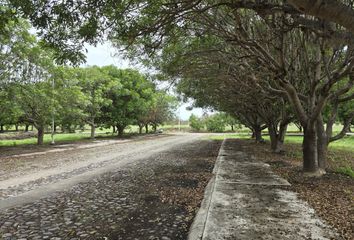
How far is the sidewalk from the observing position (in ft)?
15.8

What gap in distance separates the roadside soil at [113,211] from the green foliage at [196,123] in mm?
62135

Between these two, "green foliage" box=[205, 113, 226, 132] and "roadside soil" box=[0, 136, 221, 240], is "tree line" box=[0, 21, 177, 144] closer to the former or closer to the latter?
"roadside soil" box=[0, 136, 221, 240]

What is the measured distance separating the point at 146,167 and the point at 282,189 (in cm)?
643

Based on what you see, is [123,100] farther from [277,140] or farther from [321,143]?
[321,143]

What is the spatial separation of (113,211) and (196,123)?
66.2m

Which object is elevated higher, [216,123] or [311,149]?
[216,123]

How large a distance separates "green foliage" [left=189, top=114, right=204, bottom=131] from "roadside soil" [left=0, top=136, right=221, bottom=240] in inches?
2446

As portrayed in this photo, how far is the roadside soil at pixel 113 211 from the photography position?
5.14m

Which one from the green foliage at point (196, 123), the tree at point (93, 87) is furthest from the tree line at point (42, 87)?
the green foliage at point (196, 123)

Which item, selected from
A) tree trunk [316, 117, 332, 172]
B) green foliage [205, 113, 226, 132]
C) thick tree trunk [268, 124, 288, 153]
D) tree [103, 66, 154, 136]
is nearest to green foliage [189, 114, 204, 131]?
green foliage [205, 113, 226, 132]

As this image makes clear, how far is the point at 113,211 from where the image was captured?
20.9 ft

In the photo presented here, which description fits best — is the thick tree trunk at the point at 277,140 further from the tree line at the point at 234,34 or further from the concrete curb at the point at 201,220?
the concrete curb at the point at 201,220

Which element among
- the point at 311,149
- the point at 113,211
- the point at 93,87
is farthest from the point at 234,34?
the point at 93,87

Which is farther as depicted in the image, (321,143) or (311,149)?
(321,143)
